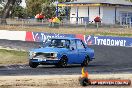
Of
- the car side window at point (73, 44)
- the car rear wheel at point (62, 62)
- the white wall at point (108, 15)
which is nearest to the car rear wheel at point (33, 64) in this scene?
the car rear wheel at point (62, 62)

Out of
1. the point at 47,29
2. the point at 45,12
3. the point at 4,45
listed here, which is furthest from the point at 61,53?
the point at 45,12

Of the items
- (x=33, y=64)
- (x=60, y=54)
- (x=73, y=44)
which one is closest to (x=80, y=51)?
(x=73, y=44)

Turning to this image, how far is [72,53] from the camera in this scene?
22.3 meters

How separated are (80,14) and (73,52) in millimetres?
55979

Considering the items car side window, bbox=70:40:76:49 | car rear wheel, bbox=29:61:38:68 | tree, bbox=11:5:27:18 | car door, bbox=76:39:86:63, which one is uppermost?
car side window, bbox=70:40:76:49

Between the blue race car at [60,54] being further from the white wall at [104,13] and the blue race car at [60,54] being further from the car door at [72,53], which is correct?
the white wall at [104,13]

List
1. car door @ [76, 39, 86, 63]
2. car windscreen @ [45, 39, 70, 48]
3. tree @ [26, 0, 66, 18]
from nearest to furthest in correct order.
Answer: car windscreen @ [45, 39, 70, 48] → car door @ [76, 39, 86, 63] → tree @ [26, 0, 66, 18]

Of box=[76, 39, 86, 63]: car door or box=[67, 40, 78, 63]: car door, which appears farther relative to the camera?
box=[76, 39, 86, 63]: car door

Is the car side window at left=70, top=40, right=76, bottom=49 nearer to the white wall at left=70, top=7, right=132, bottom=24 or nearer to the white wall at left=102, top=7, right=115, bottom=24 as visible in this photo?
the white wall at left=70, top=7, right=132, bottom=24

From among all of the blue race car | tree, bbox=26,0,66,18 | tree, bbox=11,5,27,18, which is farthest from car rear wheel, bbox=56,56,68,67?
tree, bbox=11,5,27,18

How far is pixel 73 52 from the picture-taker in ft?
73.5

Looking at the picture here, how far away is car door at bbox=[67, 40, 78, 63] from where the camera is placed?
871 inches

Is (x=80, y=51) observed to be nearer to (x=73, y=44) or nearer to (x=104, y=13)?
(x=73, y=44)

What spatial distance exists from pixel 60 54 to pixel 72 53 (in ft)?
3.40
